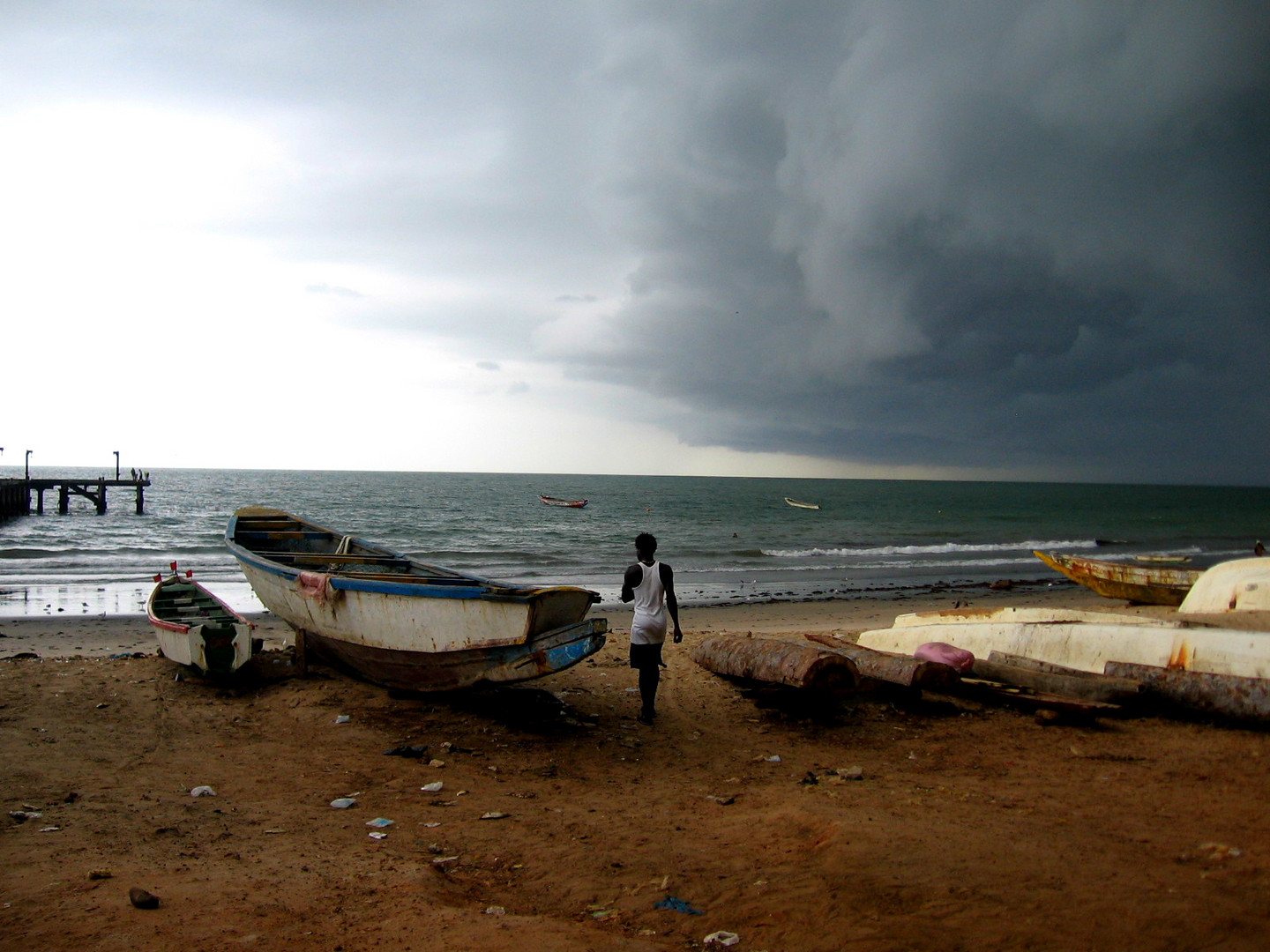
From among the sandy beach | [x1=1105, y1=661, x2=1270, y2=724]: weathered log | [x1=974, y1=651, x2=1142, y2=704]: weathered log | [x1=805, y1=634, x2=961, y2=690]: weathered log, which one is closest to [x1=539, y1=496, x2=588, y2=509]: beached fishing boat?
the sandy beach

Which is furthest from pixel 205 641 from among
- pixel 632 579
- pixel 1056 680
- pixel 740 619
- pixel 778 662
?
pixel 740 619

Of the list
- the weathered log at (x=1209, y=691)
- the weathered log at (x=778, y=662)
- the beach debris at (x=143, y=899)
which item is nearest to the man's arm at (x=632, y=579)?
the weathered log at (x=778, y=662)

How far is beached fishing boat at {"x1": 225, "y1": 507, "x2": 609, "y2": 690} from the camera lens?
6828 millimetres

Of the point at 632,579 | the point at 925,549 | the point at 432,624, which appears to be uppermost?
the point at 632,579

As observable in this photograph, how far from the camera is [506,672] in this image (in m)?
6.99

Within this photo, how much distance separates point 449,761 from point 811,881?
11.5 ft

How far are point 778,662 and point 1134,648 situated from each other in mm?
3839

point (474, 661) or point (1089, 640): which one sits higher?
point (1089, 640)

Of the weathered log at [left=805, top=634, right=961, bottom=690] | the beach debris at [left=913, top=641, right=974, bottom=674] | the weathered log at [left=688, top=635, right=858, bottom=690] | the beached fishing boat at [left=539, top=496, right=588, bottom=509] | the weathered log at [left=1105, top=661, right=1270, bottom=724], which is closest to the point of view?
the weathered log at [left=1105, top=661, right=1270, bottom=724]

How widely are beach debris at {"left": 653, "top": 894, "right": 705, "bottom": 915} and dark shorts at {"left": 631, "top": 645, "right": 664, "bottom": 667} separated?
3231 millimetres

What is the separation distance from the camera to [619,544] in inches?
1427

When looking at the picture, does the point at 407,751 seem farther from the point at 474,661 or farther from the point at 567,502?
the point at 567,502

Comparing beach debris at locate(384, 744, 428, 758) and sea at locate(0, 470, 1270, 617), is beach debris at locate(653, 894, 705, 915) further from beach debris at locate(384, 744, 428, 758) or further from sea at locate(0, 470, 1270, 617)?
sea at locate(0, 470, 1270, 617)

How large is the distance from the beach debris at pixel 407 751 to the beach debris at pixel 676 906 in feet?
10.8
